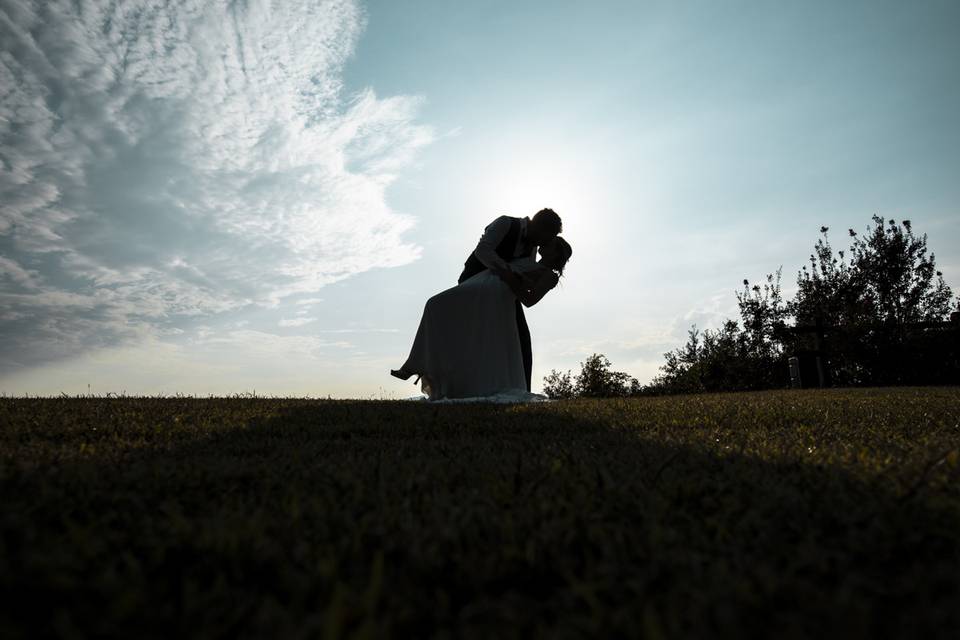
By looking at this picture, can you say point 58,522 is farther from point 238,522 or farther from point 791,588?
point 791,588

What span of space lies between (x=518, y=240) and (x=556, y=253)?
22.4 inches

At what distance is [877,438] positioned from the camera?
11.2 ft

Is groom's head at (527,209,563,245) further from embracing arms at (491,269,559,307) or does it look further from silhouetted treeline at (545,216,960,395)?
silhouetted treeline at (545,216,960,395)

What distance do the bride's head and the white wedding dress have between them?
1.97ft

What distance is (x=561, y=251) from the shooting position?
8.52 meters

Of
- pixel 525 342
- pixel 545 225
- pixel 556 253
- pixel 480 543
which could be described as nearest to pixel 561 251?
pixel 556 253

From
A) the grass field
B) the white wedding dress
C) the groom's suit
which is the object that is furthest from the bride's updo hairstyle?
the grass field

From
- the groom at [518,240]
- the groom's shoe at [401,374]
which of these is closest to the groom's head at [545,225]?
the groom at [518,240]

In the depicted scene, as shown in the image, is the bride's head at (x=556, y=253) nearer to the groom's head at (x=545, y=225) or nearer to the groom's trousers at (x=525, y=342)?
the groom's head at (x=545, y=225)

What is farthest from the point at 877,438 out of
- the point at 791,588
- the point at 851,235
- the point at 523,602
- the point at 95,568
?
the point at 851,235

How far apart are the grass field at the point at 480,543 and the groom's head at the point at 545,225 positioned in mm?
5740

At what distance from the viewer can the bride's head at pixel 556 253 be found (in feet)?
27.9

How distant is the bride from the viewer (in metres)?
8.07

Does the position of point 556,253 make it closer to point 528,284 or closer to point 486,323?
point 528,284
